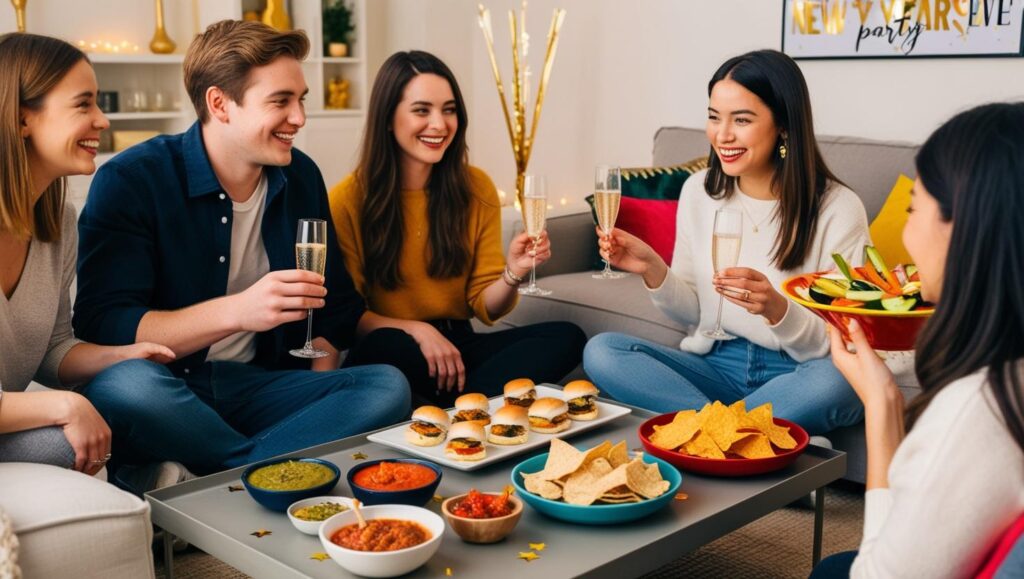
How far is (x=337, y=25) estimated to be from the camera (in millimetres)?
5672

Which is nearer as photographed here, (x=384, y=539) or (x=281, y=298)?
(x=384, y=539)

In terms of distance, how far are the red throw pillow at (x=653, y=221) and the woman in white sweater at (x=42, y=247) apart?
5.70ft

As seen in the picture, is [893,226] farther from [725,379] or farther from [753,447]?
[753,447]

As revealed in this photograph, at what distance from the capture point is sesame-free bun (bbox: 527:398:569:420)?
2057mm

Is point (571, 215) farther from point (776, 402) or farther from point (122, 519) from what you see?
point (122, 519)

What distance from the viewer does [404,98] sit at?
2.86 m

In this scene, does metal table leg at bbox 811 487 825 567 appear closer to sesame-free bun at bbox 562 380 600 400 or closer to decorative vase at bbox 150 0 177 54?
sesame-free bun at bbox 562 380 600 400

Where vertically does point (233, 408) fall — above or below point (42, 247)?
below

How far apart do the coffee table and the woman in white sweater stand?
9.1 inches

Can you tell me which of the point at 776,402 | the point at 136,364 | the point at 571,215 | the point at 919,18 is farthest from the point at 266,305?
the point at 919,18

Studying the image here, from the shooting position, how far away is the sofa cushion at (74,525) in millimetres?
1531

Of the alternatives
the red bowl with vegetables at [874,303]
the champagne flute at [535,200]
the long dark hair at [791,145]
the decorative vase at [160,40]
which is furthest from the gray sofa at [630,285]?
the decorative vase at [160,40]

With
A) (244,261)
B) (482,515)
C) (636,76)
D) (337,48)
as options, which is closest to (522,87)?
(636,76)

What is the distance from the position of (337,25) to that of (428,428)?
4.11 meters
